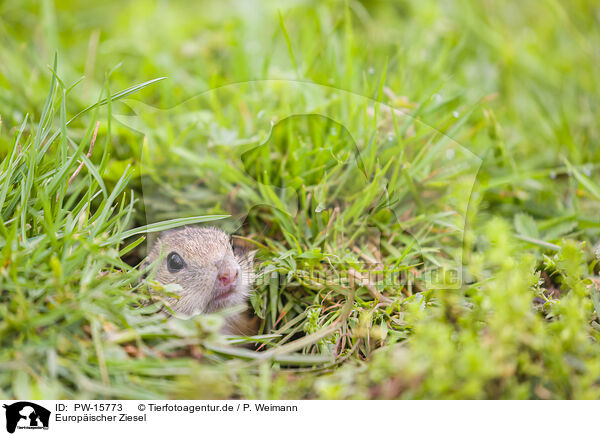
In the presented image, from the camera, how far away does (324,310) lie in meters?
2.50

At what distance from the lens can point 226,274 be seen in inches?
103

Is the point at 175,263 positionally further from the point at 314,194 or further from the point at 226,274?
the point at 314,194

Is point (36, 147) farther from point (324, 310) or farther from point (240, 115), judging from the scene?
point (324, 310)

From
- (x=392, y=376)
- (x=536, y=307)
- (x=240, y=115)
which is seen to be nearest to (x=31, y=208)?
(x=240, y=115)
